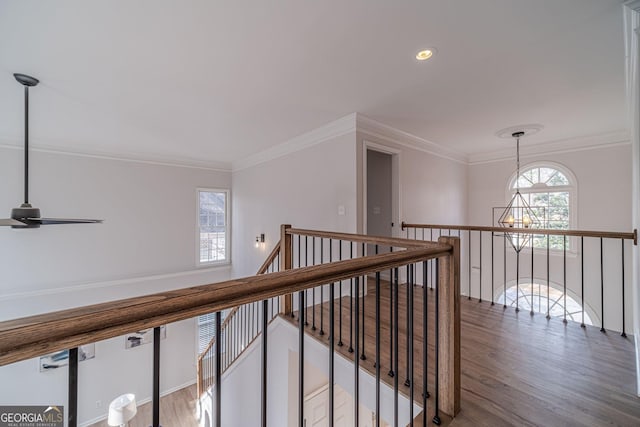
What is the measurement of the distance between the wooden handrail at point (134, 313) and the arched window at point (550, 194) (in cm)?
513

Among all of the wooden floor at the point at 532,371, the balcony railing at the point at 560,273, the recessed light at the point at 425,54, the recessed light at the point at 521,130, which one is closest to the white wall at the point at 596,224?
the balcony railing at the point at 560,273

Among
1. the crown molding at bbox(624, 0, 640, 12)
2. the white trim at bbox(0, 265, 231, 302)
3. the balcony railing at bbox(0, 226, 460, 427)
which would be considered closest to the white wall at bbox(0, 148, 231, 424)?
the white trim at bbox(0, 265, 231, 302)

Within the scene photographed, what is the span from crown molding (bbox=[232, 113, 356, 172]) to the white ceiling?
23 cm

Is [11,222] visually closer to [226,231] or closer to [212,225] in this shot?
[212,225]

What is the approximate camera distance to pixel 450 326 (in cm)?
152

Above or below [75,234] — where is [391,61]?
above

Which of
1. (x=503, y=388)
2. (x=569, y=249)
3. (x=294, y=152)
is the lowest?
(x=503, y=388)

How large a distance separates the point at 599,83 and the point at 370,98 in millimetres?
A: 2237

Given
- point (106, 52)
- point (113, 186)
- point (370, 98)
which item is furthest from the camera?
point (113, 186)

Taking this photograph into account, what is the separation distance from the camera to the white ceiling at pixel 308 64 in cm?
174

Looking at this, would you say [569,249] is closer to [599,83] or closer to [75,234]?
[599,83]

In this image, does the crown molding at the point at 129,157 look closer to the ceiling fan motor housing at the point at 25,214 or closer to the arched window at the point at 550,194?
the ceiling fan motor housing at the point at 25,214

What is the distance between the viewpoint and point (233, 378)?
3.74m

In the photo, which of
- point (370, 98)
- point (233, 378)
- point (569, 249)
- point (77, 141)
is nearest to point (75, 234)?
point (77, 141)
